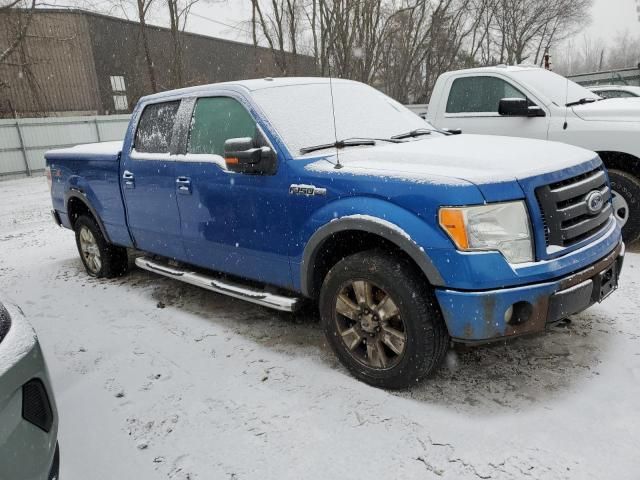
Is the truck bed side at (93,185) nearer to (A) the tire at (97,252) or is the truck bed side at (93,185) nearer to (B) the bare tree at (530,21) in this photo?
(A) the tire at (97,252)

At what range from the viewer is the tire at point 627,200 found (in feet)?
16.4

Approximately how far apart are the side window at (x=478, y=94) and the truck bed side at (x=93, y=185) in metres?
4.09

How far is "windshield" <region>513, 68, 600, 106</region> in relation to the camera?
5797 mm

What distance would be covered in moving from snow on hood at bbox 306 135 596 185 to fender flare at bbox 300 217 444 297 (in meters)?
0.28

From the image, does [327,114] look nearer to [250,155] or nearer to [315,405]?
[250,155]

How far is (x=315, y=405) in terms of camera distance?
2.87m

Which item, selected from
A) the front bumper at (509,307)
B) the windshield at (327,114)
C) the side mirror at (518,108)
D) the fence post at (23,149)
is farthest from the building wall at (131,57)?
the front bumper at (509,307)

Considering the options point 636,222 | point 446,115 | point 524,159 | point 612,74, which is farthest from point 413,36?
point 524,159

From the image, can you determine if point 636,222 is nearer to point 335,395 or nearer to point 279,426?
point 335,395

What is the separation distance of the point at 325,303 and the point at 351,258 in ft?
1.19

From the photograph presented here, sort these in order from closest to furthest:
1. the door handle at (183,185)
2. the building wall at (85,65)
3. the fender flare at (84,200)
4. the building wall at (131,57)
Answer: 1. the door handle at (183,185)
2. the fender flare at (84,200)
3. the building wall at (85,65)
4. the building wall at (131,57)

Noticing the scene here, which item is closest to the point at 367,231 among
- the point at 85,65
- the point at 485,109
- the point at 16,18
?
the point at 485,109

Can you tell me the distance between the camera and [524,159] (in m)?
2.76

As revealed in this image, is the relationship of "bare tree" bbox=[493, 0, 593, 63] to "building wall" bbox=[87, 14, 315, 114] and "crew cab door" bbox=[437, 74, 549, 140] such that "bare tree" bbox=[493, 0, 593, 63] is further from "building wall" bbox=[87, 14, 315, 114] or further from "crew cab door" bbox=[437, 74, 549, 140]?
"crew cab door" bbox=[437, 74, 549, 140]
